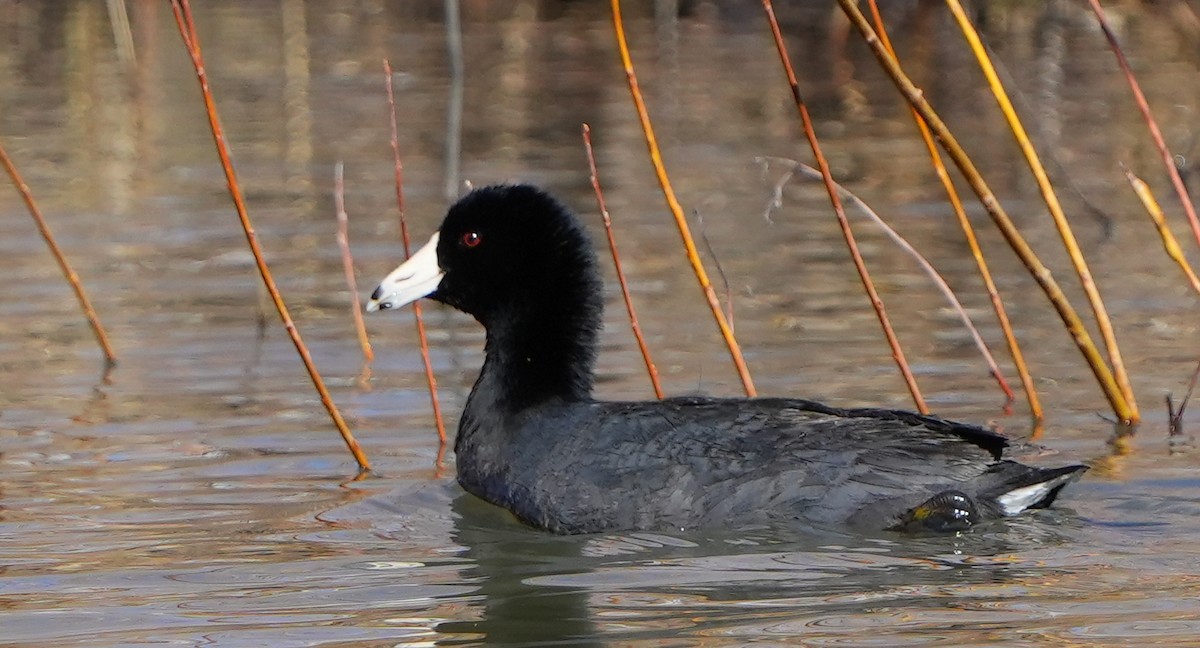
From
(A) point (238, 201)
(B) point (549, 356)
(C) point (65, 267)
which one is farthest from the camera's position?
(C) point (65, 267)

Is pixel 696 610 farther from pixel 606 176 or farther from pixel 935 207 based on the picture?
pixel 606 176

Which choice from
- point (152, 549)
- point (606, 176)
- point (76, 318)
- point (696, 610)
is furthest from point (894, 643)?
point (606, 176)

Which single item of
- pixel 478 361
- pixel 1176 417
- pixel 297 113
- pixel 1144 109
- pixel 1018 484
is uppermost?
pixel 1144 109

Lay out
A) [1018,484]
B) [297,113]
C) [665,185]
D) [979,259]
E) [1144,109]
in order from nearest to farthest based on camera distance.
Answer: [1018,484], [1144,109], [665,185], [979,259], [297,113]

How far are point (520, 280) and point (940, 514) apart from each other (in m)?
1.69

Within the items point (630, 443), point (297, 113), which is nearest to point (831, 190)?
point (630, 443)

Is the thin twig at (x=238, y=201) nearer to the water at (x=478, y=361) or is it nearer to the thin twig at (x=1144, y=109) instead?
the water at (x=478, y=361)

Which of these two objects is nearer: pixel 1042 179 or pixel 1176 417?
pixel 1042 179

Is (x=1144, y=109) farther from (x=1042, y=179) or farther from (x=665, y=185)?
(x=665, y=185)

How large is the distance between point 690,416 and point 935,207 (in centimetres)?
682

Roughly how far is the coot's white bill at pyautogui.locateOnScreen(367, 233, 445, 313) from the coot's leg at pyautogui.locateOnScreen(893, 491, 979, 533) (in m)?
1.88

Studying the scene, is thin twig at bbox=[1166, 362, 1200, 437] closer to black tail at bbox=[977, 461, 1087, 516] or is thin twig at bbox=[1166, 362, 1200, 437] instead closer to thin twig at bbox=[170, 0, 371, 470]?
black tail at bbox=[977, 461, 1087, 516]

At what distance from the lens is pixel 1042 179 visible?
6.38 metres

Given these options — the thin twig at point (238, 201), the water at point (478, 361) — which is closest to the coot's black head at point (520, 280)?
the thin twig at point (238, 201)
